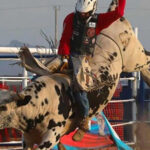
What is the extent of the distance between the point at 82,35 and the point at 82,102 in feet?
2.58

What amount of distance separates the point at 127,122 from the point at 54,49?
2285 millimetres

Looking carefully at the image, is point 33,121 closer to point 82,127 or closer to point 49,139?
point 49,139

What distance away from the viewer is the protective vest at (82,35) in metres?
5.83

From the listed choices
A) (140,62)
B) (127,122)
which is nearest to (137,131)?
(127,122)

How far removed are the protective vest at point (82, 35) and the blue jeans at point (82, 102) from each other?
21.2 inches

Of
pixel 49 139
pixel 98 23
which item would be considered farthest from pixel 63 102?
pixel 98 23

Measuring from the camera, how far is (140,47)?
6.66 metres

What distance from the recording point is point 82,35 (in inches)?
231

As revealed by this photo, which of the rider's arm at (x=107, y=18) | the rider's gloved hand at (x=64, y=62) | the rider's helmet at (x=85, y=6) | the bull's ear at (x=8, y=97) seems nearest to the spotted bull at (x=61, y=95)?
the bull's ear at (x=8, y=97)

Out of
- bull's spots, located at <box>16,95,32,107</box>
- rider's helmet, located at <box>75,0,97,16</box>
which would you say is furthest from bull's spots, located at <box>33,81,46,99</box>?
rider's helmet, located at <box>75,0,97,16</box>

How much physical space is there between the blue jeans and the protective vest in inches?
21.2

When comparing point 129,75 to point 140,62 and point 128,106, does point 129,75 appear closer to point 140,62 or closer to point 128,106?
point 128,106

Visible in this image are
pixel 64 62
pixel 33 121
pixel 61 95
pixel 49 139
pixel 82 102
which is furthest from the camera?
pixel 64 62

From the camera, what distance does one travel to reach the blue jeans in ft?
18.2
